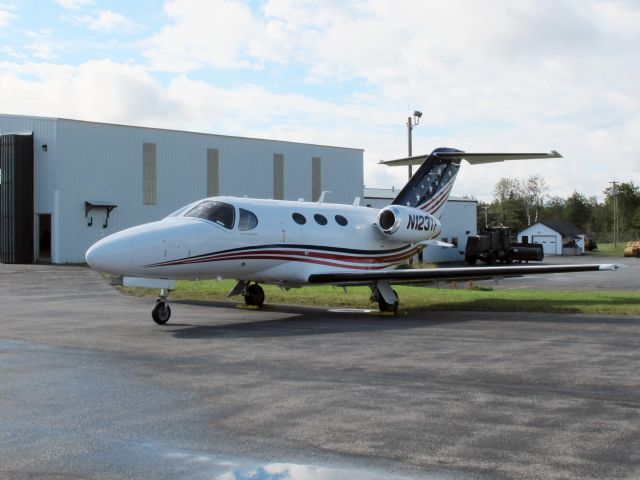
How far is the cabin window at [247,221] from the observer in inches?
634

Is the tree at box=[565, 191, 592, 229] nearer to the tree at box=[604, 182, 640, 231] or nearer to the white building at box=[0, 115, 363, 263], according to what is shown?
the tree at box=[604, 182, 640, 231]

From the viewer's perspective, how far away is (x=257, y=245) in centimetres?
1633

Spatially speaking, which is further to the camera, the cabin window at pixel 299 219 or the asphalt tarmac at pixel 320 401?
the cabin window at pixel 299 219

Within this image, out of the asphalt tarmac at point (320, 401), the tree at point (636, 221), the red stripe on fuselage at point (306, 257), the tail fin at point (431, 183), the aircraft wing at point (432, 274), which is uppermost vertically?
the tree at point (636, 221)

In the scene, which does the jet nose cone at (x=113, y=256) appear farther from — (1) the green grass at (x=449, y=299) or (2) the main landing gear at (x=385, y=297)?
(1) the green grass at (x=449, y=299)

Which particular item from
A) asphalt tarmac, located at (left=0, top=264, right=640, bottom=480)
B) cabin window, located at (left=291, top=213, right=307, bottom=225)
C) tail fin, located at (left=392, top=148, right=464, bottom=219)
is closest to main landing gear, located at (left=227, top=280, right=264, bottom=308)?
cabin window, located at (left=291, top=213, right=307, bottom=225)

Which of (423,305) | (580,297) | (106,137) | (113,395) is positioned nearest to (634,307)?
(580,297)

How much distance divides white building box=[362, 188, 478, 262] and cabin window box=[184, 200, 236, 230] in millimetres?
41274

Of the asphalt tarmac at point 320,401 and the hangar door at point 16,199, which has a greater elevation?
the hangar door at point 16,199

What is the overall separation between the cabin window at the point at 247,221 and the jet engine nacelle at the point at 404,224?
4396mm

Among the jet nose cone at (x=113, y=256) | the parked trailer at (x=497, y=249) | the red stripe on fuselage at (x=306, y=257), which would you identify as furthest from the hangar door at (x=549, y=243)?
the jet nose cone at (x=113, y=256)

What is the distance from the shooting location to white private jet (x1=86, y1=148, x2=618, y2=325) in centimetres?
1420

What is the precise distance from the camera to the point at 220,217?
15.7 m

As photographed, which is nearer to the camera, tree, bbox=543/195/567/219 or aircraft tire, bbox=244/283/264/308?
aircraft tire, bbox=244/283/264/308
